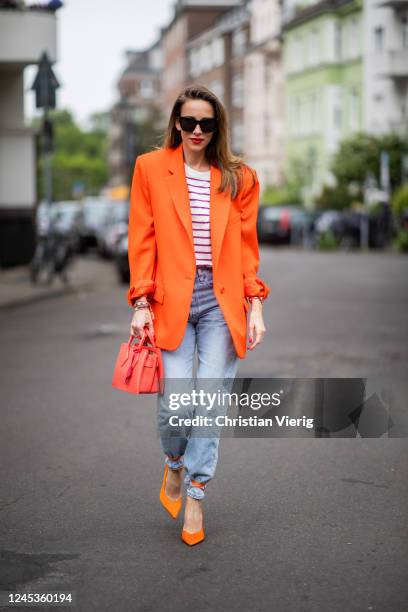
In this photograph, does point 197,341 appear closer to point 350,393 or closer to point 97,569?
point 97,569

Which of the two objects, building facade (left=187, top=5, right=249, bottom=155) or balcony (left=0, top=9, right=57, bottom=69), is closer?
balcony (left=0, top=9, right=57, bottom=69)

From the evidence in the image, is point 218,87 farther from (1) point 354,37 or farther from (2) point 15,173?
(2) point 15,173

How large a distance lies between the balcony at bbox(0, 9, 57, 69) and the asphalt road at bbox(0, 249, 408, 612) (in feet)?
39.8

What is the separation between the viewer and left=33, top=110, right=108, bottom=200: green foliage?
12469 cm

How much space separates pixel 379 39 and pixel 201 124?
152ft

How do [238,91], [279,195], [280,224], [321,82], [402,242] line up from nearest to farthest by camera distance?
[402,242]
[280,224]
[279,195]
[321,82]
[238,91]

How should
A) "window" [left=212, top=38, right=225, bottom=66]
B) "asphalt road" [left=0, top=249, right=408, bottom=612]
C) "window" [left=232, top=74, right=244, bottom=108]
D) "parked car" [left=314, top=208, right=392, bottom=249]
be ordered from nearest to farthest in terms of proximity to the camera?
"asphalt road" [left=0, top=249, right=408, bottom=612], "parked car" [left=314, top=208, right=392, bottom=249], "window" [left=232, top=74, right=244, bottom=108], "window" [left=212, top=38, right=225, bottom=66]

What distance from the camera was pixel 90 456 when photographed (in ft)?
20.2

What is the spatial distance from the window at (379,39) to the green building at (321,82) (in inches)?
96.7

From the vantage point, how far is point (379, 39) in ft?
159

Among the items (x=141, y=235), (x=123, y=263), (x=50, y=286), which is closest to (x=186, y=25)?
(x=123, y=263)

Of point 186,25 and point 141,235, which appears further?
point 186,25

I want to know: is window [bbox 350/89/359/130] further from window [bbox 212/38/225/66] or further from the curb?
the curb

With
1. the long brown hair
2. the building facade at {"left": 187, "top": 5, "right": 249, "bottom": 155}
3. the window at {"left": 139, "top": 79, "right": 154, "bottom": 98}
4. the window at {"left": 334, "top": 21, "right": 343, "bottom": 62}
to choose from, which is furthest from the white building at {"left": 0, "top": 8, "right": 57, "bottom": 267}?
the window at {"left": 139, "top": 79, "right": 154, "bottom": 98}
